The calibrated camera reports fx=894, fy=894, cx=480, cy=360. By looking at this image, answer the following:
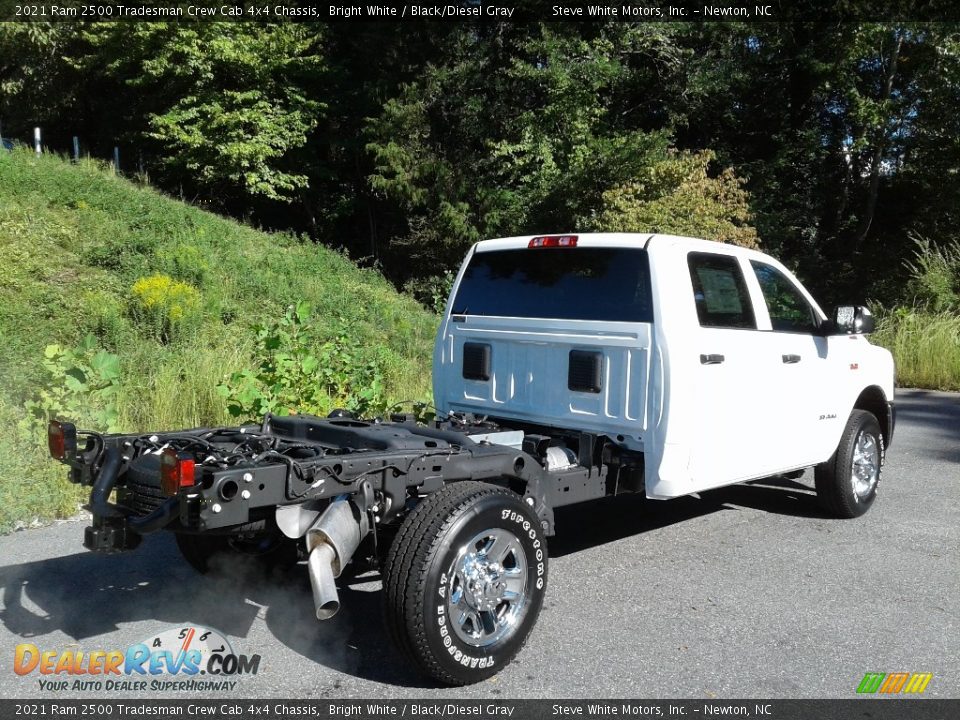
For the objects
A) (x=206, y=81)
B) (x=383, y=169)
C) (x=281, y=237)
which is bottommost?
(x=281, y=237)

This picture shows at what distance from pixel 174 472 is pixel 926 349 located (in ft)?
45.7

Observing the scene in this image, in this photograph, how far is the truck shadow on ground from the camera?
170 inches

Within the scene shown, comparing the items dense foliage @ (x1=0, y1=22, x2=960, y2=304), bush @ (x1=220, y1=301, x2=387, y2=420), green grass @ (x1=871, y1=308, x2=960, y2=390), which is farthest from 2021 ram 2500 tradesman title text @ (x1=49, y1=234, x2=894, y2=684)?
dense foliage @ (x1=0, y1=22, x2=960, y2=304)

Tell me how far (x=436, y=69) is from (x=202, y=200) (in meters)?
7.37

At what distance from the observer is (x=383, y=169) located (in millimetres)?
22391

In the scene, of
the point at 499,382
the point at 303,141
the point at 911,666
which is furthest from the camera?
the point at 303,141

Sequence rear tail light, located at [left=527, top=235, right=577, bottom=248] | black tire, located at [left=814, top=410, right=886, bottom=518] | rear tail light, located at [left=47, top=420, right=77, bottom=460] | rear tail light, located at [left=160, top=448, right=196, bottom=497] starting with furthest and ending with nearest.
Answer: black tire, located at [left=814, top=410, right=886, bottom=518] → rear tail light, located at [left=527, top=235, right=577, bottom=248] → rear tail light, located at [left=47, top=420, right=77, bottom=460] → rear tail light, located at [left=160, top=448, right=196, bottom=497]

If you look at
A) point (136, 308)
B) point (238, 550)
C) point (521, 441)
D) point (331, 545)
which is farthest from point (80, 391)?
point (136, 308)

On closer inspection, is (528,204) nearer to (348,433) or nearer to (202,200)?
(202,200)

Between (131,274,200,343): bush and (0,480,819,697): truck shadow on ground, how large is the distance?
7038mm

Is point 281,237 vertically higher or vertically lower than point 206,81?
lower

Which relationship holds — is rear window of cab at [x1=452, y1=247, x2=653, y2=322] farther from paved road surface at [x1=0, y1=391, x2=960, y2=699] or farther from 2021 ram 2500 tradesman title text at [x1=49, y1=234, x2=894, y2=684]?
paved road surface at [x1=0, y1=391, x2=960, y2=699]

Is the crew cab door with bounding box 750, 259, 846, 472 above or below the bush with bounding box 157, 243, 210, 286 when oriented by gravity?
below

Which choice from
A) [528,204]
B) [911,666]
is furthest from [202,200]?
[911,666]
